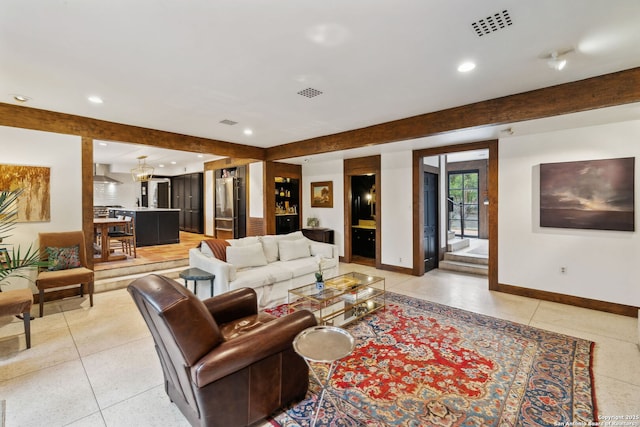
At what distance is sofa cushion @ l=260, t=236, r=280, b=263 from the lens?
4621 millimetres

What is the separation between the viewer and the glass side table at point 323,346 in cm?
151

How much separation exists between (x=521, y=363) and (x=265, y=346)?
237 centimetres

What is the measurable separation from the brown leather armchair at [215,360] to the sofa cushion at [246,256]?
6.86ft

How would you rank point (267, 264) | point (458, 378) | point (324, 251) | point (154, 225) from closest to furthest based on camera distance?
1. point (458, 378)
2. point (267, 264)
3. point (324, 251)
4. point (154, 225)

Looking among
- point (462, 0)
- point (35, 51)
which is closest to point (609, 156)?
point (462, 0)

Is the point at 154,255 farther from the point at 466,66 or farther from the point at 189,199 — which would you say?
the point at 466,66

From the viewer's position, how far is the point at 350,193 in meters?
6.93

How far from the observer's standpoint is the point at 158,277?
5.76ft

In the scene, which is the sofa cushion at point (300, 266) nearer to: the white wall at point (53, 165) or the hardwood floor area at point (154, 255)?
the hardwood floor area at point (154, 255)

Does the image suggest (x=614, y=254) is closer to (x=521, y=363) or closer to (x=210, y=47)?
(x=521, y=363)

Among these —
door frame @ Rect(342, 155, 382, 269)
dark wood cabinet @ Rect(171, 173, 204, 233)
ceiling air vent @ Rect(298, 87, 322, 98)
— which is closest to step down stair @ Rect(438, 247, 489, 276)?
door frame @ Rect(342, 155, 382, 269)

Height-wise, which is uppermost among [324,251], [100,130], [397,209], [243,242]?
[100,130]

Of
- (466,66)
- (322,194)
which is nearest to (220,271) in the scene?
(466,66)

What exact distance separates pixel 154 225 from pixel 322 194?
4684 millimetres
